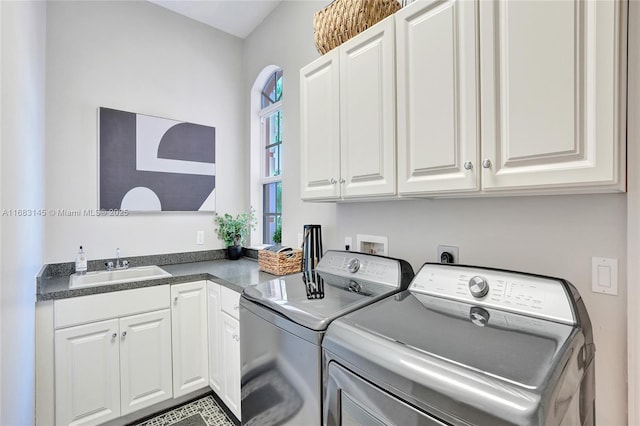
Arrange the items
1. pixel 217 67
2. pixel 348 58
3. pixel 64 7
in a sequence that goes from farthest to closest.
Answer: pixel 217 67, pixel 64 7, pixel 348 58

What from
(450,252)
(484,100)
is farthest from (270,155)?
(484,100)

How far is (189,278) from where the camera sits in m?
2.15

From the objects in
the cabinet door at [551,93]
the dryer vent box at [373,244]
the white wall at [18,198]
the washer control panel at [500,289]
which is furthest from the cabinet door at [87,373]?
the cabinet door at [551,93]

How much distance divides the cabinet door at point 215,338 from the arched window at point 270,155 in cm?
87

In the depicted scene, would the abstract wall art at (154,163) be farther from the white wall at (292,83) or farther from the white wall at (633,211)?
the white wall at (633,211)

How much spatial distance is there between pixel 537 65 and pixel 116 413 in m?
2.70

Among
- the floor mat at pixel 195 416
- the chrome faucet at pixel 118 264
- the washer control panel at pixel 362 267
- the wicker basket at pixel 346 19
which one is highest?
the wicker basket at pixel 346 19

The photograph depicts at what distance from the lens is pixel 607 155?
0.78m

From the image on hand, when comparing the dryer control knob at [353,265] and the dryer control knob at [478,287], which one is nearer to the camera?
the dryer control knob at [478,287]

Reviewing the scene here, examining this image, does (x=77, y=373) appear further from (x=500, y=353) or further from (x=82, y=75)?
(x=500, y=353)

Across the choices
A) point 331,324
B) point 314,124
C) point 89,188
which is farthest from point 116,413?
point 314,124

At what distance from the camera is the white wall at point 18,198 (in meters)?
1.01

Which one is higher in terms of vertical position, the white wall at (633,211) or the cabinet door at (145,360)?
the white wall at (633,211)

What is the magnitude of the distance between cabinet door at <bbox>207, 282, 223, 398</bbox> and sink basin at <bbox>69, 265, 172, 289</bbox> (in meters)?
0.34
